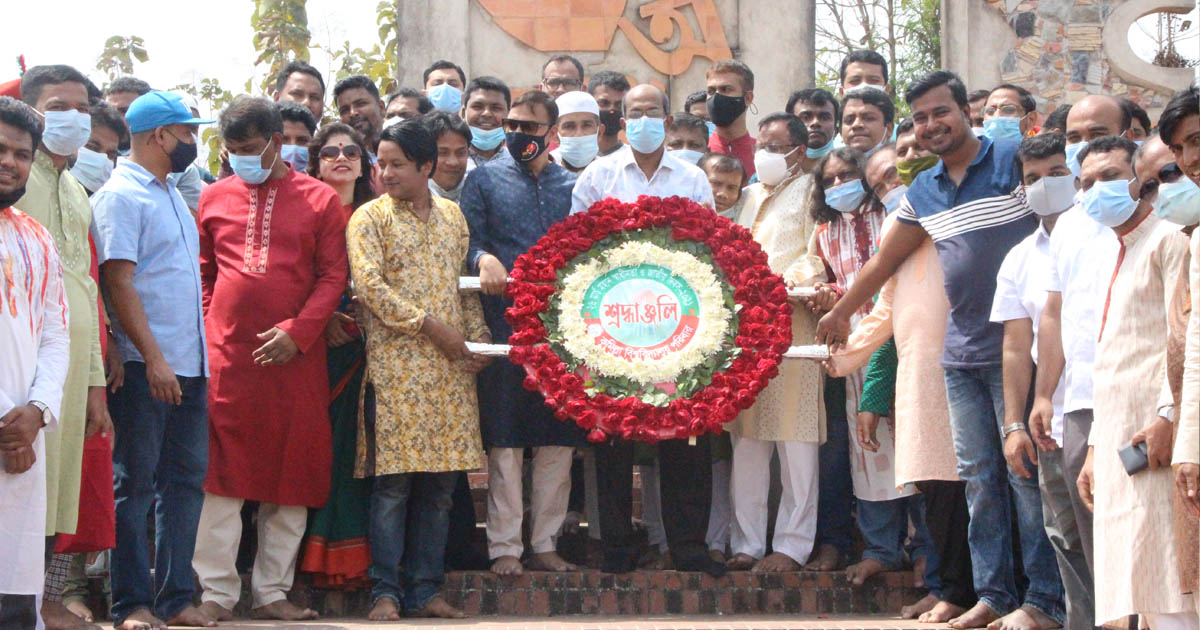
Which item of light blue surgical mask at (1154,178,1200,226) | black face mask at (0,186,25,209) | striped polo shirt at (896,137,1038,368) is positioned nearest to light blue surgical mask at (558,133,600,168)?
striped polo shirt at (896,137,1038,368)

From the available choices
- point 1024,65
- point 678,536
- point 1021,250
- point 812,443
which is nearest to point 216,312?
point 678,536

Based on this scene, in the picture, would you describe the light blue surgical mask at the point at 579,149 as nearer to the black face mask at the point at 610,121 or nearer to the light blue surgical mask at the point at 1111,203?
the black face mask at the point at 610,121

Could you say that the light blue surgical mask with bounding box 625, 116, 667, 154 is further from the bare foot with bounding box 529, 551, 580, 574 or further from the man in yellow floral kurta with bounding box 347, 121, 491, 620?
the bare foot with bounding box 529, 551, 580, 574

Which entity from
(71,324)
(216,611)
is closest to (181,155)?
(71,324)

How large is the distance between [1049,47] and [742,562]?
6.68 metres

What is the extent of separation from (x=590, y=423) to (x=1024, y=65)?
22.7 ft

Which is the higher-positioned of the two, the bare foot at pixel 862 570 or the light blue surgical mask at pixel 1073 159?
the light blue surgical mask at pixel 1073 159

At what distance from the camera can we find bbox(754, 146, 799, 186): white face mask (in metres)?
7.41

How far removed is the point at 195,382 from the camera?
634 cm

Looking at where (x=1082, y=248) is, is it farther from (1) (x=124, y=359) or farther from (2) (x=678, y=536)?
(1) (x=124, y=359)

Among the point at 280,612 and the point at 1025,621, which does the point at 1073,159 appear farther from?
the point at 280,612

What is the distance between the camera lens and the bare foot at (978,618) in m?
6.16

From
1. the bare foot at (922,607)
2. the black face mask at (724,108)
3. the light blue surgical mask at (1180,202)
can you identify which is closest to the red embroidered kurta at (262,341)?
the bare foot at (922,607)

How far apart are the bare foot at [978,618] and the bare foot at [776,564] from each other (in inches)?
35.3
